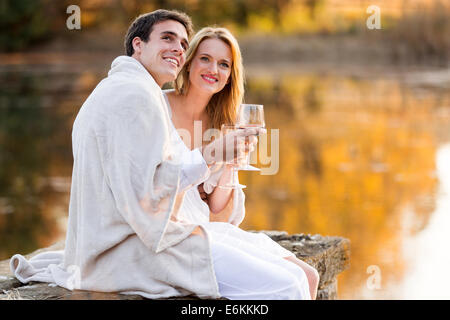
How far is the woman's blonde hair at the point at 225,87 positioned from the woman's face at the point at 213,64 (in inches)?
0.9

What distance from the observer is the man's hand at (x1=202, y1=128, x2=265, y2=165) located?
2.43 metres

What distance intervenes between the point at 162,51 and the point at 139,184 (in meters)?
0.54

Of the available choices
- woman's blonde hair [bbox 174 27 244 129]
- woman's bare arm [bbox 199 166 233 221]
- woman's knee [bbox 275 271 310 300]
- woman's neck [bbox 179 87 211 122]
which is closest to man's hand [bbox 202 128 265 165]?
woman's knee [bbox 275 271 310 300]

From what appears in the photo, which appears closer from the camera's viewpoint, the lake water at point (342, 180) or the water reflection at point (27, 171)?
the lake water at point (342, 180)

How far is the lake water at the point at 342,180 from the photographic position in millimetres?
5670

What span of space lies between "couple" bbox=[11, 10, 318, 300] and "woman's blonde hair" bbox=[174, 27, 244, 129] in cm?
62

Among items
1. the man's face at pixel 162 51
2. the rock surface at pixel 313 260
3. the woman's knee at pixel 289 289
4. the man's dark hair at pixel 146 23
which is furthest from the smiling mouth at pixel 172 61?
the rock surface at pixel 313 260

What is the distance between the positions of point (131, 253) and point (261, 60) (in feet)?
89.3

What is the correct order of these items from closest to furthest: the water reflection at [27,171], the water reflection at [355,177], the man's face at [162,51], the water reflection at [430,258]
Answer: the man's face at [162,51], the water reflection at [430,258], the water reflection at [355,177], the water reflection at [27,171]

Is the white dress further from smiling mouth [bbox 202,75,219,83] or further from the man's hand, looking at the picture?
smiling mouth [bbox 202,75,219,83]

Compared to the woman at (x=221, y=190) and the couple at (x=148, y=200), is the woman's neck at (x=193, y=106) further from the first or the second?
the couple at (x=148, y=200)

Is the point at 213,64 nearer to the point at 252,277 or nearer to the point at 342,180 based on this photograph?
the point at 252,277

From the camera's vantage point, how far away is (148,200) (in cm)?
237

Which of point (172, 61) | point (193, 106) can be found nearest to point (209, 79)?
point (193, 106)
